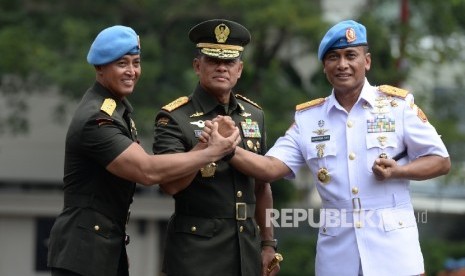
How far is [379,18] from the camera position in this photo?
18.8 meters

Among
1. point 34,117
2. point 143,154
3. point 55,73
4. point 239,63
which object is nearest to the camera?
point 143,154

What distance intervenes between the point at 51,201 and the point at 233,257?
59.1ft

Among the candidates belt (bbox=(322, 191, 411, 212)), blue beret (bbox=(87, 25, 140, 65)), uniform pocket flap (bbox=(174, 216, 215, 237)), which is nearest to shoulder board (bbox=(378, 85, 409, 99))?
belt (bbox=(322, 191, 411, 212))

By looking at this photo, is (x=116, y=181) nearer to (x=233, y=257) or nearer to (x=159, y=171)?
(x=159, y=171)

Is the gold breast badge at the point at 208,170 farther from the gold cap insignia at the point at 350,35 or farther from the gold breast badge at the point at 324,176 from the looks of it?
the gold cap insignia at the point at 350,35

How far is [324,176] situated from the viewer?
22.1 feet

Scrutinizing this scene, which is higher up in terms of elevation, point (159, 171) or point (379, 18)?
point (379, 18)

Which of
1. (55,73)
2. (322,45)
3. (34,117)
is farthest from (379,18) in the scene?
(322,45)

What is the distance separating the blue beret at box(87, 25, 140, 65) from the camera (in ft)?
21.2

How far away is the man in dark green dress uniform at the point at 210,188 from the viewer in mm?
6633

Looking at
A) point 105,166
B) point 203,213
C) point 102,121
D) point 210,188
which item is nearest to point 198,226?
point 203,213

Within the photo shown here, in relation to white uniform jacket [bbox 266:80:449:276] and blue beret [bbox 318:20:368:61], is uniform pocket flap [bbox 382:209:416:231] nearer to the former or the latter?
white uniform jacket [bbox 266:80:449:276]

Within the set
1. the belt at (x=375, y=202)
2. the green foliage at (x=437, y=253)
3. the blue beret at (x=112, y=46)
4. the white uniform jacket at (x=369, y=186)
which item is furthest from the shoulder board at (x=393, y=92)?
the green foliage at (x=437, y=253)

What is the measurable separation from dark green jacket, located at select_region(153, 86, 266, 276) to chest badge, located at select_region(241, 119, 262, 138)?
17cm
